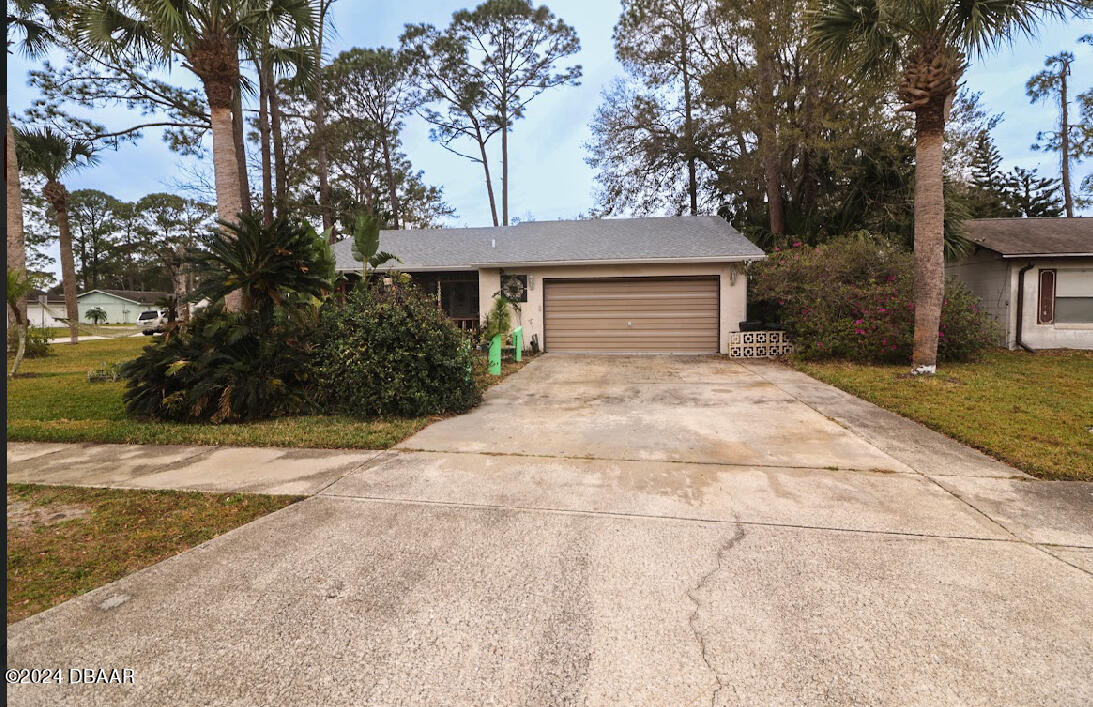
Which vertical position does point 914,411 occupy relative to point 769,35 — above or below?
below

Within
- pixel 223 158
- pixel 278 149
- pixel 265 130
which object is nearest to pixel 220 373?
pixel 223 158

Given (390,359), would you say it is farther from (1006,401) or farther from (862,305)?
(862,305)

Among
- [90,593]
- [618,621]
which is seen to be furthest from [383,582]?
[90,593]

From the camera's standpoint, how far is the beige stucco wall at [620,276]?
1343 cm

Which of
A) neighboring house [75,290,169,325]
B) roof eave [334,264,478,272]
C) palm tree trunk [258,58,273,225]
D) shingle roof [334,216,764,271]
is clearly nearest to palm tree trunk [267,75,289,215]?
palm tree trunk [258,58,273,225]

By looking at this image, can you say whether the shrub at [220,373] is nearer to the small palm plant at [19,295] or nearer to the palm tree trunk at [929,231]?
the small palm plant at [19,295]

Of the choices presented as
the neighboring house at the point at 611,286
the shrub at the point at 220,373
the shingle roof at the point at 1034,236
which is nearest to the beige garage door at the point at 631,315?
the neighboring house at the point at 611,286

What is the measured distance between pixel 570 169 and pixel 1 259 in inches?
947

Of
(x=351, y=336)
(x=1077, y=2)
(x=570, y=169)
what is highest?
(x=570, y=169)

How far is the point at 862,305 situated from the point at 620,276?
18.6 ft

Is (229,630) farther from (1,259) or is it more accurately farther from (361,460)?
(361,460)

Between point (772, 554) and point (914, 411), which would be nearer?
point (772, 554)

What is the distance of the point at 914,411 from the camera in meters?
6.48

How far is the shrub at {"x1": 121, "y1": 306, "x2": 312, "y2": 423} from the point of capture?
6293 millimetres
